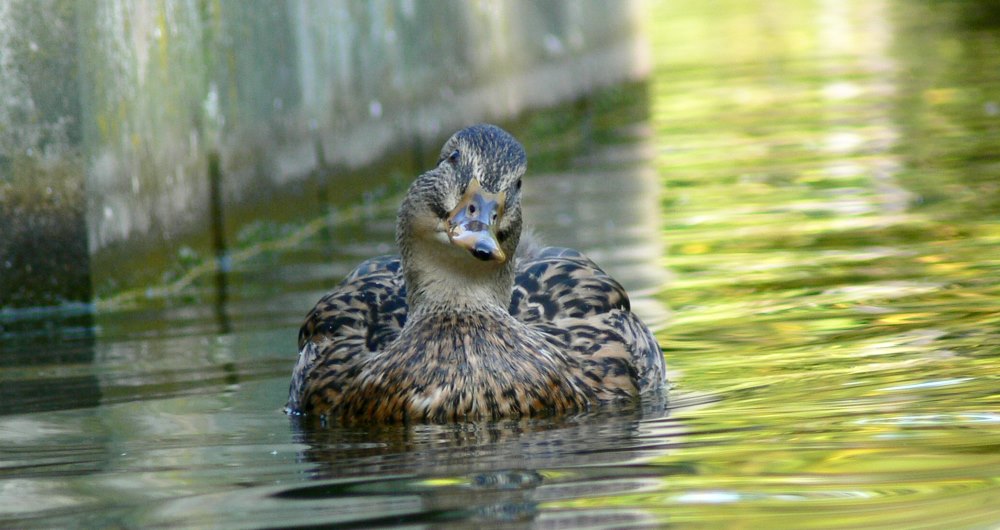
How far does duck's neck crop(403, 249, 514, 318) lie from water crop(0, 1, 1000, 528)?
1.57 ft

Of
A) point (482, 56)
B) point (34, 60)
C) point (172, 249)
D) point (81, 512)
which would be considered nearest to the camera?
point (81, 512)

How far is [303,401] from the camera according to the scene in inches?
249

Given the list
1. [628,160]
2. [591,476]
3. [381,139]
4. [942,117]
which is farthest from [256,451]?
[942,117]

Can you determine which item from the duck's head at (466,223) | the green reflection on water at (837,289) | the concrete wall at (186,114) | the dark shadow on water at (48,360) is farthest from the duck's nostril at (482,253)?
the concrete wall at (186,114)

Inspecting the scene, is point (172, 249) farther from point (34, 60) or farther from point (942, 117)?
point (942, 117)

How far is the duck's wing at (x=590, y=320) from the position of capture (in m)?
6.34

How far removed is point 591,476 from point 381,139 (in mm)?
7737

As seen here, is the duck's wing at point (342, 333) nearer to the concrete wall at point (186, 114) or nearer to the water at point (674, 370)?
the water at point (674, 370)

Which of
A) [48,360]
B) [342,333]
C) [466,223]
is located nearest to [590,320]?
[342,333]

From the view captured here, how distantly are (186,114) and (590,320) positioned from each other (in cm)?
370

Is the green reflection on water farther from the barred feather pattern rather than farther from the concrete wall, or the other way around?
the concrete wall

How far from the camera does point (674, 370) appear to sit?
267 inches

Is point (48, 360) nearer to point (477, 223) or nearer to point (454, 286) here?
point (454, 286)

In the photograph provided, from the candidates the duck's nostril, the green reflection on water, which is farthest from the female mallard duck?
the green reflection on water
